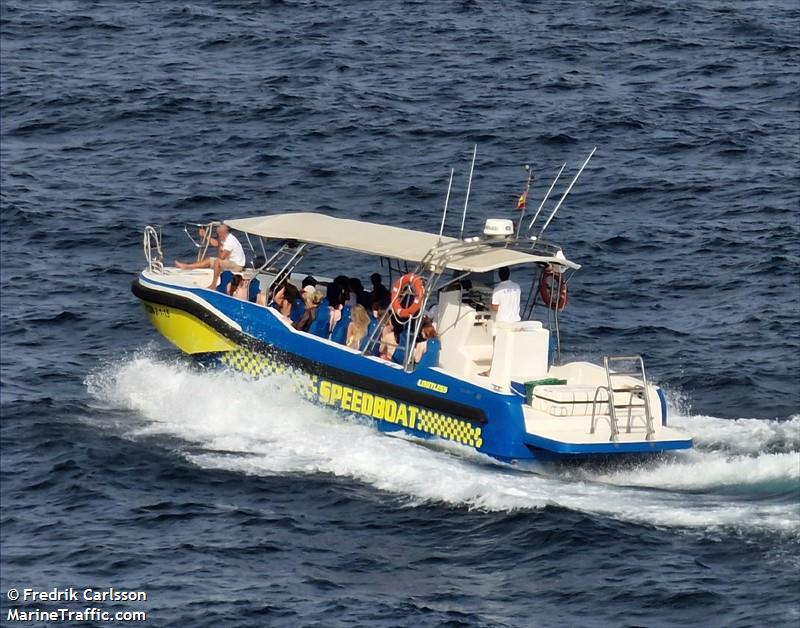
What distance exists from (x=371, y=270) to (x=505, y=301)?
25.3ft

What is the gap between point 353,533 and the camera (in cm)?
1822

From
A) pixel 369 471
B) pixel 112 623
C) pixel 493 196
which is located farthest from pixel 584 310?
pixel 112 623

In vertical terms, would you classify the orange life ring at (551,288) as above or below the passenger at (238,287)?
above

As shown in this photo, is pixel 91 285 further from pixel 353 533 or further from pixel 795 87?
pixel 795 87

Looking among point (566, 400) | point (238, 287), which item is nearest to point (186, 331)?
point (238, 287)

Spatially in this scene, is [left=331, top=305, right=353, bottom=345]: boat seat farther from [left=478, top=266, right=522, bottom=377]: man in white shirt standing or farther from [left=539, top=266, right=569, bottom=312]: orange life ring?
[left=539, top=266, right=569, bottom=312]: orange life ring

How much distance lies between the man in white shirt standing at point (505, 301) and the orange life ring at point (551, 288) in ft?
2.07

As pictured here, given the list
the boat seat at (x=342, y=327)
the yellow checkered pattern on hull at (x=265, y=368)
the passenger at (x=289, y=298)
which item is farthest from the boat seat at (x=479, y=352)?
the passenger at (x=289, y=298)

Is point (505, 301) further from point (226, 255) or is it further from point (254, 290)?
point (226, 255)

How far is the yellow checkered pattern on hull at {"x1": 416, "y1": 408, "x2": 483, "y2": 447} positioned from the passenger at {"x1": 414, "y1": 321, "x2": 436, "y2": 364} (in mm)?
682

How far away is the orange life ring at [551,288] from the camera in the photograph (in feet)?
70.4

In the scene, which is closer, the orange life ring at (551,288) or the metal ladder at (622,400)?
the metal ladder at (622,400)

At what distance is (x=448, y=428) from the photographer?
20.6 metres

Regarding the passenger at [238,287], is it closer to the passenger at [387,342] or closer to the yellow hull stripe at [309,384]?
the yellow hull stripe at [309,384]
